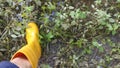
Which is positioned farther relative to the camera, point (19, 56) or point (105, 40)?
point (105, 40)

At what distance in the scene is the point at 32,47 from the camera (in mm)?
1841

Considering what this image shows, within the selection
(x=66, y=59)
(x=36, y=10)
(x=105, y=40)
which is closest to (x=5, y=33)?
(x=36, y=10)

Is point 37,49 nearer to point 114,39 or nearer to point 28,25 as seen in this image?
point 28,25

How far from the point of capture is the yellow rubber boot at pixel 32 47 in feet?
5.57

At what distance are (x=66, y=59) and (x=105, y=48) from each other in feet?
1.01

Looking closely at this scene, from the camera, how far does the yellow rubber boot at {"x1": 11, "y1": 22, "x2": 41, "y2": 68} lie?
5.57ft

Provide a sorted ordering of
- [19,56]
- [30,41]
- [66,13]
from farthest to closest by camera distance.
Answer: [66,13]
[30,41]
[19,56]

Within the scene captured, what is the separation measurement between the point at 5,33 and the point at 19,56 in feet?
0.92

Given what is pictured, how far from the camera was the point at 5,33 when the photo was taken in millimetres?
1898

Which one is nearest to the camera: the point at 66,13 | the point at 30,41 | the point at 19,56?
the point at 19,56

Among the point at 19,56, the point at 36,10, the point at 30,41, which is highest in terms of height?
the point at 36,10

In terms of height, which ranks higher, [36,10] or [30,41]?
[36,10]

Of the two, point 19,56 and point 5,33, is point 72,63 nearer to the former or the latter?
point 19,56

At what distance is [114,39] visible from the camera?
1983 mm
